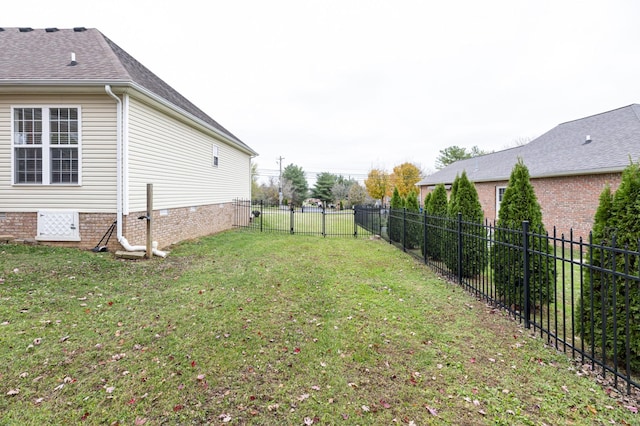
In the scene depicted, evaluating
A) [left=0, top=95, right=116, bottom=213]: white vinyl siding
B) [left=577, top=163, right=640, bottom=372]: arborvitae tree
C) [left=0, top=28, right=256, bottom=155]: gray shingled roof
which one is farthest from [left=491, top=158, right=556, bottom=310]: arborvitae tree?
[left=0, top=95, right=116, bottom=213]: white vinyl siding

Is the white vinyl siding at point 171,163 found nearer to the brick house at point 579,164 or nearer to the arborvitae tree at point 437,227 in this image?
the arborvitae tree at point 437,227

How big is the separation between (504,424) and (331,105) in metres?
25.5

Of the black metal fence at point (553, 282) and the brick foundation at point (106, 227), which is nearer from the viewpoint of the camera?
the black metal fence at point (553, 282)

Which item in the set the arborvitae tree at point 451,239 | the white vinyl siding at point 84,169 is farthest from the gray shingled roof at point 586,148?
the white vinyl siding at point 84,169

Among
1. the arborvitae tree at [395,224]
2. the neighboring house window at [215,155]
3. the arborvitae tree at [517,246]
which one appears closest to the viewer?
the arborvitae tree at [517,246]

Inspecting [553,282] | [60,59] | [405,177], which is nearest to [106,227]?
[60,59]

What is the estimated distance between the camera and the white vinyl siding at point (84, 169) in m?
7.13

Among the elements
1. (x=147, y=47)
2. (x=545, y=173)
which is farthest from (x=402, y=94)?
(x=147, y=47)

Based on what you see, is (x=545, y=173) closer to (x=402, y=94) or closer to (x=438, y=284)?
(x=438, y=284)

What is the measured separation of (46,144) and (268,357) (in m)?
8.08

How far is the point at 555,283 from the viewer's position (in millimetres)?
3734

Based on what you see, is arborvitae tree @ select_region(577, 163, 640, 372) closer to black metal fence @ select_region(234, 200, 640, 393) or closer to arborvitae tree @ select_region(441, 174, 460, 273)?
black metal fence @ select_region(234, 200, 640, 393)

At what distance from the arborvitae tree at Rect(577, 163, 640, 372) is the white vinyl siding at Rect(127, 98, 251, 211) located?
889cm

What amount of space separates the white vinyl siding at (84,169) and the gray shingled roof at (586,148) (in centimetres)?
1114
